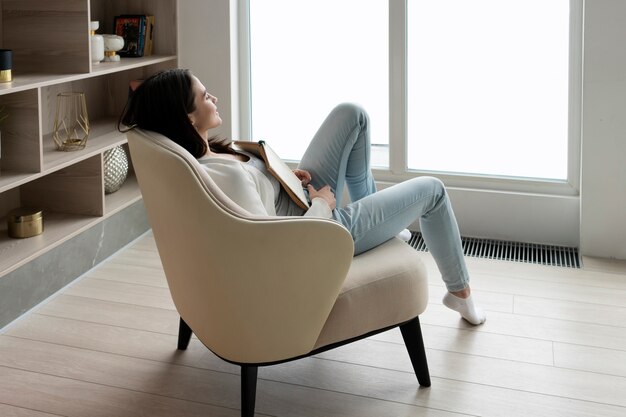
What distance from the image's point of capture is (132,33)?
145 inches

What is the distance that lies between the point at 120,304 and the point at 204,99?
1.01m

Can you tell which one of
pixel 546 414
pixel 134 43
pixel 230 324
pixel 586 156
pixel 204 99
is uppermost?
pixel 134 43

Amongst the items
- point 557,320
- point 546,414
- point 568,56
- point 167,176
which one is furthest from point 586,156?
point 167,176

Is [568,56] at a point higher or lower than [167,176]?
higher

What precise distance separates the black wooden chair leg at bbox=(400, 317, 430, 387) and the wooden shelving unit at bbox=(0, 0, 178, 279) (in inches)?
51.7

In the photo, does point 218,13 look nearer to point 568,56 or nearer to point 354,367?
point 568,56

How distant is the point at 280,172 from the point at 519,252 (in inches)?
59.4

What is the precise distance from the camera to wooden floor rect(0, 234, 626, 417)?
7.40 feet

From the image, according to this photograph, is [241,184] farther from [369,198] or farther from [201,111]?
[369,198]

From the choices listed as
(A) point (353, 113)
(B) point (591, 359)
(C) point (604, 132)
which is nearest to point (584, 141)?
(C) point (604, 132)

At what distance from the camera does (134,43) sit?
369 centimetres

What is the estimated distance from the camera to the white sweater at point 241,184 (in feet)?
6.77

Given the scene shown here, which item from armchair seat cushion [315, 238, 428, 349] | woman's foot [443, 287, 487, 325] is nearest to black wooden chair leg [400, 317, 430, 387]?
armchair seat cushion [315, 238, 428, 349]

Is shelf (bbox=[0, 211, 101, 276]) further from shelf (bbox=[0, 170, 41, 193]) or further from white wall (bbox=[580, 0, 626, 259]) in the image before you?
white wall (bbox=[580, 0, 626, 259])
